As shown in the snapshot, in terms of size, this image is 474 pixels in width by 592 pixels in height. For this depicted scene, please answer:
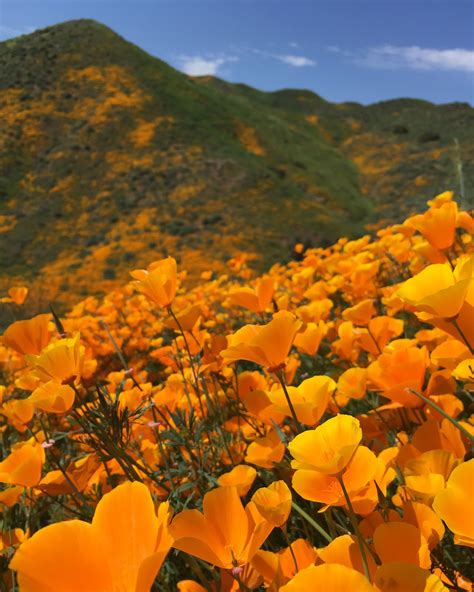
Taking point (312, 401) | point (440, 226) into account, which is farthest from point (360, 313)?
point (312, 401)

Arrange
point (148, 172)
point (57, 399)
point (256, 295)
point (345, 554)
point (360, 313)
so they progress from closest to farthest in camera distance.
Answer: point (345, 554) → point (57, 399) → point (256, 295) → point (360, 313) → point (148, 172)

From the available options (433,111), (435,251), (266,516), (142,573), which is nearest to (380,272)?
(435,251)

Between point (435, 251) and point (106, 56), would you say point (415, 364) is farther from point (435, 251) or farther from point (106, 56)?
point (106, 56)

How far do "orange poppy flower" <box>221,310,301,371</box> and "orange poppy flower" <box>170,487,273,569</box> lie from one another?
0.30m

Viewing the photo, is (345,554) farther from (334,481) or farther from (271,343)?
(271,343)

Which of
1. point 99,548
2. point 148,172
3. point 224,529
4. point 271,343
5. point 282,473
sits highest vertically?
point 148,172

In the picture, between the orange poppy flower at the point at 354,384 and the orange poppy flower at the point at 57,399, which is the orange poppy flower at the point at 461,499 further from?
the orange poppy flower at the point at 57,399

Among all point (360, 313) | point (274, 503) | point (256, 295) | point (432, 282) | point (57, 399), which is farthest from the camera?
point (360, 313)

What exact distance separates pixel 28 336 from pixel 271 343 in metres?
0.85

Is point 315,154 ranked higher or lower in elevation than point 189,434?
higher

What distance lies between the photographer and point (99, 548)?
1.83 feet

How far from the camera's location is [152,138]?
2653 cm

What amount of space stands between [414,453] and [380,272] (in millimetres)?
2827

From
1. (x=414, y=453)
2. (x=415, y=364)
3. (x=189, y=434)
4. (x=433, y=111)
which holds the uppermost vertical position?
(x=433, y=111)
